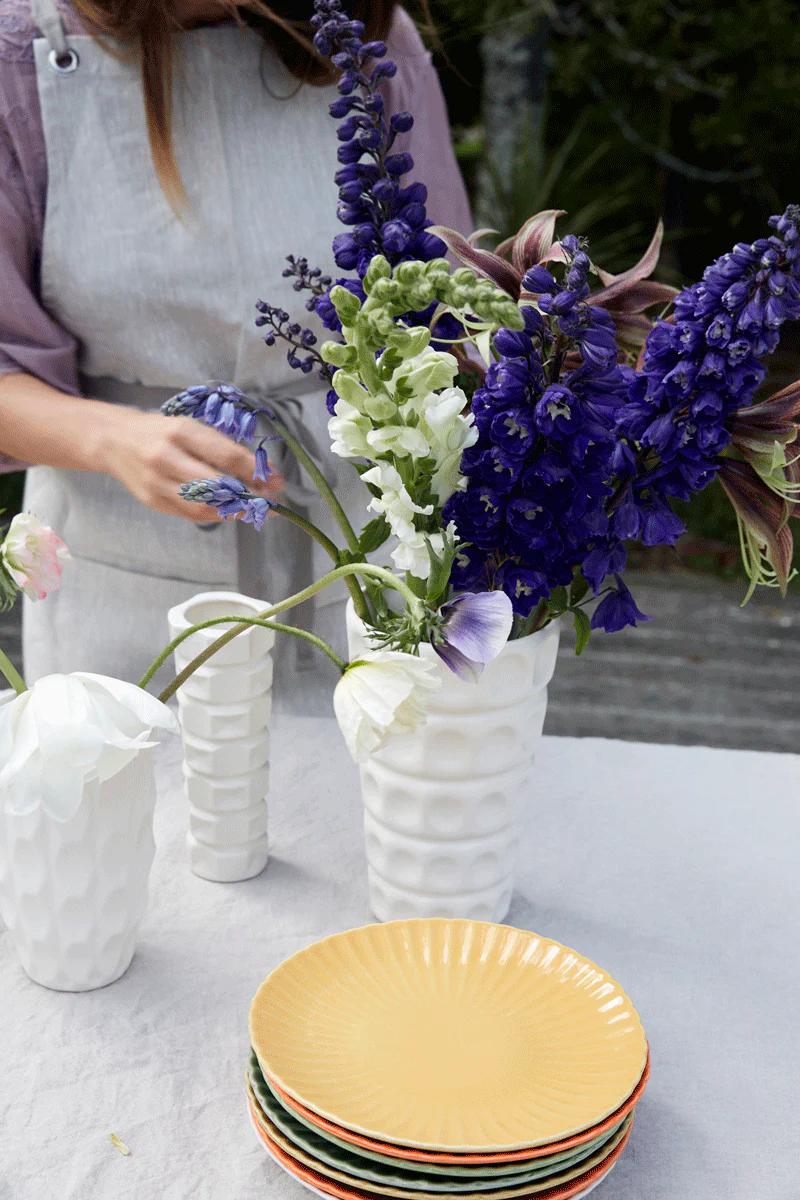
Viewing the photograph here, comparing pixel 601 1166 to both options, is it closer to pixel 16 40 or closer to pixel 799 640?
pixel 16 40

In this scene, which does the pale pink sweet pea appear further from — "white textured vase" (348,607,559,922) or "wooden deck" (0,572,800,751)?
"wooden deck" (0,572,800,751)

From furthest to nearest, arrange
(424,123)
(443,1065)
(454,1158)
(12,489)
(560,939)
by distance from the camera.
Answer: (12,489) < (424,123) < (560,939) < (443,1065) < (454,1158)

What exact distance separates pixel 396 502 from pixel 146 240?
72cm

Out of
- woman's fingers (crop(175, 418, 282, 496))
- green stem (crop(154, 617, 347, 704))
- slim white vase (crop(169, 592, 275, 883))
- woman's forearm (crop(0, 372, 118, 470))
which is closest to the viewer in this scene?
green stem (crop(154, 617, 347, 704))

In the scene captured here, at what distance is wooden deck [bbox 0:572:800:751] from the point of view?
3.25 m

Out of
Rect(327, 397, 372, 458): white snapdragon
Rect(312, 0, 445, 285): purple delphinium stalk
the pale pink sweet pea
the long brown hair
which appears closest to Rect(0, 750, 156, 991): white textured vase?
the pale pink sweet pea

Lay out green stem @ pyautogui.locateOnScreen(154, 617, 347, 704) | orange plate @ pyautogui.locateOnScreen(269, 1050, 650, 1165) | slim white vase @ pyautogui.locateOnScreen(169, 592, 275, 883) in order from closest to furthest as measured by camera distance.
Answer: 1. orange plate @ pyautogui.locateOnScreen(269, 1050, 650, 1165)
2. green stem @ pyautogui.locateOnScreen(154, 617, 347, 704)
3. slim white vase @ pyautogui.locateOnScreen(169, 592, 275, 883)

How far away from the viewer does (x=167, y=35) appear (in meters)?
1.25

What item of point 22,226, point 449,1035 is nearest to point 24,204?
point 22,226

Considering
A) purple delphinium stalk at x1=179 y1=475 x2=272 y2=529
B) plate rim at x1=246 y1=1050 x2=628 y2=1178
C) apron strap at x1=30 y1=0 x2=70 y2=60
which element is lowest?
plate rim at x1=246 y1=1050 x2=628 y2=1178

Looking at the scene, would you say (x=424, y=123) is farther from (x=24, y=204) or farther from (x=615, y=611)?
(x=615, y=611)

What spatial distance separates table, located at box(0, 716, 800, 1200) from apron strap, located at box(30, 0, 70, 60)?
0.70 metres

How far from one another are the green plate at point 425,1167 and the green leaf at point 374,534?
334 mm

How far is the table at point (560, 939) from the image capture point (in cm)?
74
